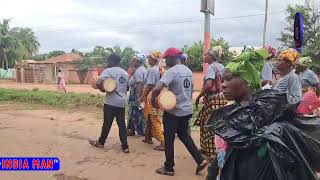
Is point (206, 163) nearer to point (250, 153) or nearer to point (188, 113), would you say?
point (188, 113)

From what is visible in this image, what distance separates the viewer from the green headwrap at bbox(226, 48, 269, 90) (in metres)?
2.60

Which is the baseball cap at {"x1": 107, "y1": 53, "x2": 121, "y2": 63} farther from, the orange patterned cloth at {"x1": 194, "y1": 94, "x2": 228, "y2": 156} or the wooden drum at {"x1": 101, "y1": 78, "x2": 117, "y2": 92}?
the orange patterned cloth at {"x1": 194, "y1": 94, "x2": 228, "y2": 156}

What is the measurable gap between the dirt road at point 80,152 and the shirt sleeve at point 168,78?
1.24 m

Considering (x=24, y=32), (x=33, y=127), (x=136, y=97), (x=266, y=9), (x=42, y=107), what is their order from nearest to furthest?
(x=136, y=97)
(x=33, y=127)
(x=42, y=107)
(x=266, y=9)
(x=24, y=32)

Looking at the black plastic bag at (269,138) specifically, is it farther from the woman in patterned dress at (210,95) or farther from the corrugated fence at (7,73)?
the corrugated fence at (7,73)

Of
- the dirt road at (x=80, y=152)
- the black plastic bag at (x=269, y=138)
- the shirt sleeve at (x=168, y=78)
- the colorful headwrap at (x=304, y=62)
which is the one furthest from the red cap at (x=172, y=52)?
the black plastic bag at (x=269, y=138)

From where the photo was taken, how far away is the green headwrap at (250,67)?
8.52 ft

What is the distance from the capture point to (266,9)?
89.7ft

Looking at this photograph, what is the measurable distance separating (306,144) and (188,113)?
386 cm

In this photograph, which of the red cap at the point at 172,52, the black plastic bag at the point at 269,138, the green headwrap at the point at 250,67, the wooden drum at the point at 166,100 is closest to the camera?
the black plastic bag at the point at 269,138

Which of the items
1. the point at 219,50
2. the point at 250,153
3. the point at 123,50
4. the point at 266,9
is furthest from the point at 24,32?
the point at 250,153

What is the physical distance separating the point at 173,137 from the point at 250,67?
3399 mm

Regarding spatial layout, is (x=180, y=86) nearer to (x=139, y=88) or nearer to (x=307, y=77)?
(x=139, y=88)

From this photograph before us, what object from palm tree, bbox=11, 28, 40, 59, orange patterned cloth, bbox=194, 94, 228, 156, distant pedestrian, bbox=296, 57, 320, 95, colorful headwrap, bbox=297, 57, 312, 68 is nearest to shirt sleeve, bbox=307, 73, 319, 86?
distant pedestrian, bbox=296, 57, 320, 95
